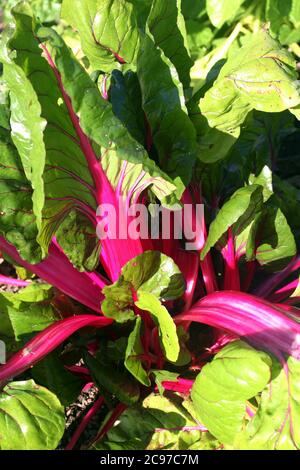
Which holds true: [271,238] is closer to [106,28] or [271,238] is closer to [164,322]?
[164,322]

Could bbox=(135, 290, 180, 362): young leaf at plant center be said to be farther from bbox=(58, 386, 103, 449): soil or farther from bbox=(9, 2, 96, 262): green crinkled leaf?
bbox=(58, 386, 103, 449): soil

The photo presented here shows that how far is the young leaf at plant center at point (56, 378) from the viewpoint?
152cm

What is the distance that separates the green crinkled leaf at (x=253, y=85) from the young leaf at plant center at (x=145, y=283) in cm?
33

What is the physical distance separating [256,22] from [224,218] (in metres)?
1.37

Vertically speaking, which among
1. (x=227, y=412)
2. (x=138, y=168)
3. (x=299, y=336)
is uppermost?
(x=138, y=168)

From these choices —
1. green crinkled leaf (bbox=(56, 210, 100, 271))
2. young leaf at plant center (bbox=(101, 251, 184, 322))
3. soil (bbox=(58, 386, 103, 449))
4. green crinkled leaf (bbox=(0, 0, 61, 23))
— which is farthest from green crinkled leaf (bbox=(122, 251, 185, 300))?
green crinkled leaf (bbox=(0, 0, 61, 23))

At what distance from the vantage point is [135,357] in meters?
1.42

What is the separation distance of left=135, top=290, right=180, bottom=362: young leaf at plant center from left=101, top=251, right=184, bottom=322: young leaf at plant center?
0.13ft

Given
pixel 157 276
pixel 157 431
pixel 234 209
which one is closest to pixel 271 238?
pixel 234 209

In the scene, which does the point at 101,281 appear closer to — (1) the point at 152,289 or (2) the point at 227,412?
(1) the point at 152,289

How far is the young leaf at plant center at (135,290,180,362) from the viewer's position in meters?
1.32
